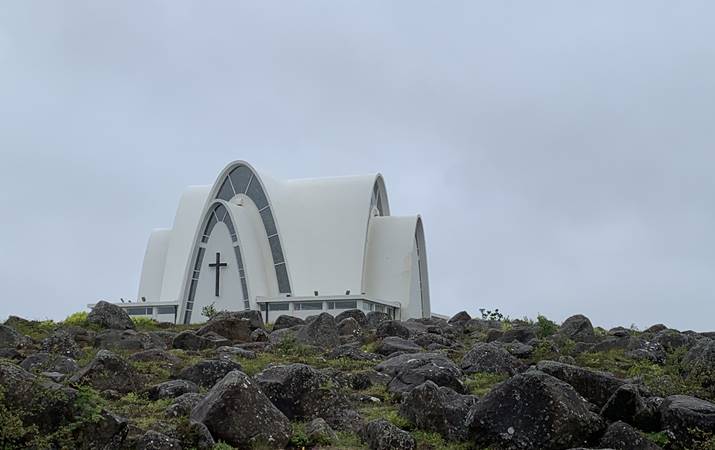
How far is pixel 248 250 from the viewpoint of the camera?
4438 centimetres

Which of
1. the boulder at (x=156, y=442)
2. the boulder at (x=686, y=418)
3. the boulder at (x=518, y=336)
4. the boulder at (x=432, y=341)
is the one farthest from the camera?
the boulder at (x=518, y=336)

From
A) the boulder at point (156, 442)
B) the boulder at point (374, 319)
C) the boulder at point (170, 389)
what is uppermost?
the boulder at point (374, 319)

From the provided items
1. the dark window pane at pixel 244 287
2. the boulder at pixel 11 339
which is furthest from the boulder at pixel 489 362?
the dark window pane at pixel 244 287

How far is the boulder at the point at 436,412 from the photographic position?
11414mm

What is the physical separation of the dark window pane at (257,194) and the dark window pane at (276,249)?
2.25m

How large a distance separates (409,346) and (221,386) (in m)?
8.31

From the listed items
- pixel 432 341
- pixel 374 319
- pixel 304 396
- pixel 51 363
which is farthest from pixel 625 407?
pixel 374 319

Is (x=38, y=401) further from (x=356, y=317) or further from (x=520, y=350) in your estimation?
(x=356, y=317)

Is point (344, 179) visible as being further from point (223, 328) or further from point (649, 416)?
point (649, 416)

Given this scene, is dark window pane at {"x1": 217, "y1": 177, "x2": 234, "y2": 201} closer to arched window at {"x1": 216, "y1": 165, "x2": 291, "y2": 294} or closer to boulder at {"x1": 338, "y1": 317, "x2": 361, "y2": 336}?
arched window at {"x1": 216, "y1": 165, "x2": 291, "y2": 294}

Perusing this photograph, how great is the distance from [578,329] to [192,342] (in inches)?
428

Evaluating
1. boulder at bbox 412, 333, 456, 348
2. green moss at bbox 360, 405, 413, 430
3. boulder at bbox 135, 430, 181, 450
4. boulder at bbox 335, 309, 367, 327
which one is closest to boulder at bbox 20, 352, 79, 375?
boulder at bbox 135, 430, 181, 450

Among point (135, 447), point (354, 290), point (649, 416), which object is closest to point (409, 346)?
point (649, 416)

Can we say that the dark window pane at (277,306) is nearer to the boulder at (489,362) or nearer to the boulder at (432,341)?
the boulder at (432,341)
